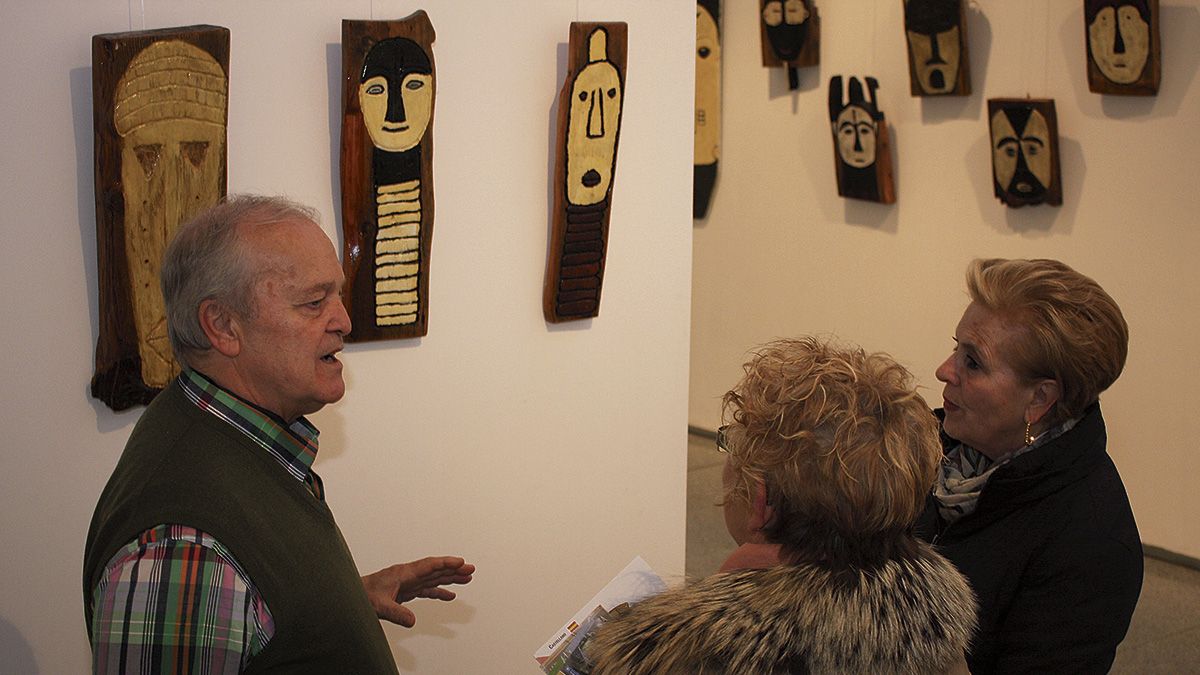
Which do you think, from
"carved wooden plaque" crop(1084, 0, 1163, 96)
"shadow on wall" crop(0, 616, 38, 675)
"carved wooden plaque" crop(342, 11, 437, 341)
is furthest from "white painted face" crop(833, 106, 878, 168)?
"shadow on wall" crop(0, 616, 38, 675)

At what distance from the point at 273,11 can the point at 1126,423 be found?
3.54 meters

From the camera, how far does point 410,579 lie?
6.62ft

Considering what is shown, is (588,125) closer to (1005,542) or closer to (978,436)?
(978,436)

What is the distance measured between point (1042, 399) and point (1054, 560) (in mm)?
276

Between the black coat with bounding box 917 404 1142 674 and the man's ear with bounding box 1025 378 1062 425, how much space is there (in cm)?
6

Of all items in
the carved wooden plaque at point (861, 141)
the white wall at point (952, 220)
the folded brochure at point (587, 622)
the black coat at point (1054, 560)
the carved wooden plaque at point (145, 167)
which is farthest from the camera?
the carved wooden plaque at point (861, 141)

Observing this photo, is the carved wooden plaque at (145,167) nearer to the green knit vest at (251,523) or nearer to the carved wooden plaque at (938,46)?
the green knit vest at (251,523)

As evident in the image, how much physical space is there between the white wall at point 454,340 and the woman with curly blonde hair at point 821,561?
4.35 ft

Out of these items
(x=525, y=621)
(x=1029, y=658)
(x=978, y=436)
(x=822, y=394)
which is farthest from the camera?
(x=525, y=621)

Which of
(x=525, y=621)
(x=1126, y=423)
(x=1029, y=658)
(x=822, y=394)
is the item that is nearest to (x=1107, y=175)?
(x=1126, y=423)

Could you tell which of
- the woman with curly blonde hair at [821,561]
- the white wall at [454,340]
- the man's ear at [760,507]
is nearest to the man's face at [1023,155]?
the white wall at [454,340]

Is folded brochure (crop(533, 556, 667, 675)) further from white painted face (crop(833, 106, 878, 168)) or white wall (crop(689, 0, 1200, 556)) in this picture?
white painted face (crop(833, 106, 878, 168))

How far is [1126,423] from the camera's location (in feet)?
15.0

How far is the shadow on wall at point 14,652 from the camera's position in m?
2.28
